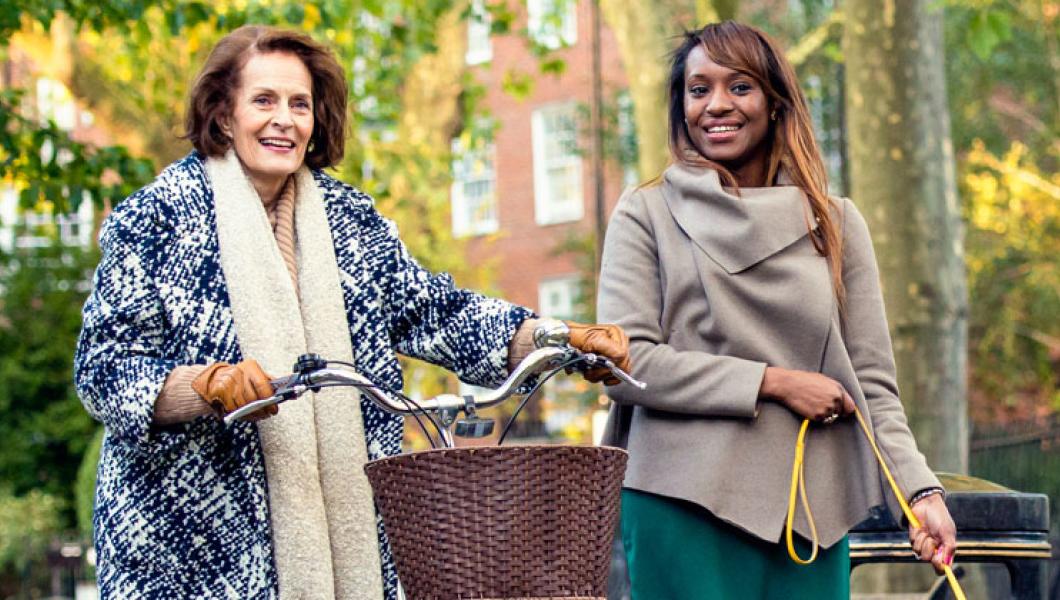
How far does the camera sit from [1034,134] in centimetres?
2491

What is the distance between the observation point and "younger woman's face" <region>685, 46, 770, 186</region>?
13.7 ft

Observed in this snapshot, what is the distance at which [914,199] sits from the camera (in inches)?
401

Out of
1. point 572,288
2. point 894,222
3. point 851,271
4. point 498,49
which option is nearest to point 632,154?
point 572,288

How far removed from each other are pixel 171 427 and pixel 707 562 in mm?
1223

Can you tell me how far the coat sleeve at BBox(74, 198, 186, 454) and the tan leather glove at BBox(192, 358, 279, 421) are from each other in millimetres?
232

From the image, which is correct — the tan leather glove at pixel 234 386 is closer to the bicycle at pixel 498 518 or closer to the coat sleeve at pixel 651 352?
the bicycle at pixel 498 518

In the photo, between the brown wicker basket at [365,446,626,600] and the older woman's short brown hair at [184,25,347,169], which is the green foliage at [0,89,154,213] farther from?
the brown wicker basket at [365,446,626,600]

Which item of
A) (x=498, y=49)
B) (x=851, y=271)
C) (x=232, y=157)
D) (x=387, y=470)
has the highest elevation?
(x=498, y=49)

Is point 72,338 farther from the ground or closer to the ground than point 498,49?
closer to the ground

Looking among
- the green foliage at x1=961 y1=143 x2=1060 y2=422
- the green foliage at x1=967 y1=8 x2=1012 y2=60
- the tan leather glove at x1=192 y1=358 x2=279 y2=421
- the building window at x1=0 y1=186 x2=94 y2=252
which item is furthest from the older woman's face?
the building window at x1=0 y1=186 x2=94 y2=252

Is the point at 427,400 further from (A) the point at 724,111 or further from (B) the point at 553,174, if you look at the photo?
(B) the point at 553,174

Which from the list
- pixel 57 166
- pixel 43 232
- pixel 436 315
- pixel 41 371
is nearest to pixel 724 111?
pixel 436 315

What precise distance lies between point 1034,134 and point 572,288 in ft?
31.8

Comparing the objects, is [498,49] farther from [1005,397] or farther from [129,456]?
[129,456]
